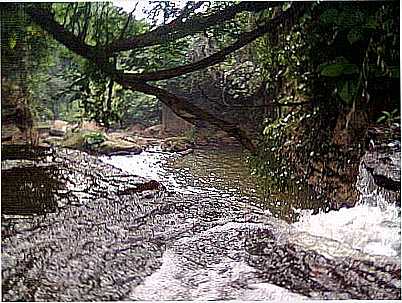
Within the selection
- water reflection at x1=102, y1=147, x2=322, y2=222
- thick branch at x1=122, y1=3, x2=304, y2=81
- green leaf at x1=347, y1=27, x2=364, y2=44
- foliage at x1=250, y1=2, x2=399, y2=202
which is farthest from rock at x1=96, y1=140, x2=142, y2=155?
green leaf at x1=347, y1=27, x2=364, y2=44

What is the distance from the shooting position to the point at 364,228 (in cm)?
115

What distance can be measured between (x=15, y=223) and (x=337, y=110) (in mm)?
658

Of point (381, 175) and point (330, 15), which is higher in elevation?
point (330, 15)

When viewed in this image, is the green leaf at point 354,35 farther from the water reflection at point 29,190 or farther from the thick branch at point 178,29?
the water reflection at point 29,190

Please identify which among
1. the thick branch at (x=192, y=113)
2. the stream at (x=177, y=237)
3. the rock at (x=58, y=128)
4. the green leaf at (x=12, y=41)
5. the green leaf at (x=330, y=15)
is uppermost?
the green leaf at (x=330, y=15)

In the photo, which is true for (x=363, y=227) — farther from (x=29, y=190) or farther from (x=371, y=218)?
(x=29, y=190)

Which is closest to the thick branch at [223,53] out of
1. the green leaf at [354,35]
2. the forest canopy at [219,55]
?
the forest canopy at [219,55]

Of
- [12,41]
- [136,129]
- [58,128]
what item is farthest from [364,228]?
[12,41]

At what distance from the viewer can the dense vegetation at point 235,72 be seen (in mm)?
1167

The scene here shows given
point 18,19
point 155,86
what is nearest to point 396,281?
point 155,86

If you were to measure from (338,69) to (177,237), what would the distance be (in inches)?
17.7

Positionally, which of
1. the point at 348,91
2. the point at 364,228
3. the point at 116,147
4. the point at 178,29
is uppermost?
the point at 178,29

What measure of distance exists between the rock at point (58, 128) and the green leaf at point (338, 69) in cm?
51

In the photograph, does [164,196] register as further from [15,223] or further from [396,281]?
[396,281]
